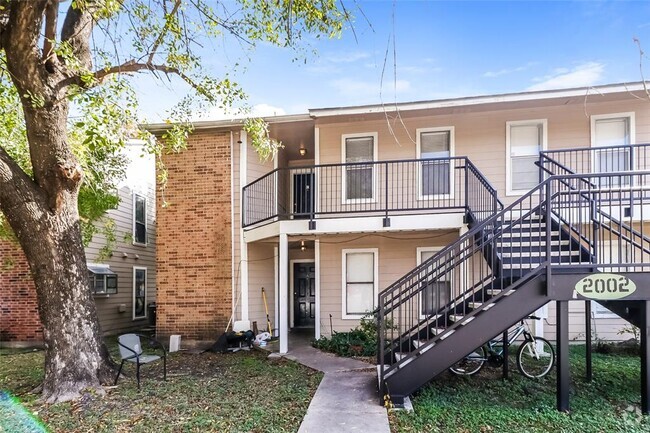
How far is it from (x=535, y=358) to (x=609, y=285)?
292cm

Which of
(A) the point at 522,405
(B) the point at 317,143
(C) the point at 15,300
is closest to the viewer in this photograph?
(A) the point at 522,405

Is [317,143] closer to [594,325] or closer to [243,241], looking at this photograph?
[243,241]

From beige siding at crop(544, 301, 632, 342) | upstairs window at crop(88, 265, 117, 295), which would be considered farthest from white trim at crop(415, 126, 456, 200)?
upstairs window at crop(88, 265, 117, 295)

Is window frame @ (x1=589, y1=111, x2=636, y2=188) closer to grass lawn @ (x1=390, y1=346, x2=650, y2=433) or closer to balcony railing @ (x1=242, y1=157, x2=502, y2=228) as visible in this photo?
balcony railing @ (x1=242, y1=157, x2=502, y2=228)

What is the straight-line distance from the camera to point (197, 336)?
372 inches

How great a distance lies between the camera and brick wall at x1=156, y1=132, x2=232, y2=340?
31.2ft

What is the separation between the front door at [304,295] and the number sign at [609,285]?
7.50 m

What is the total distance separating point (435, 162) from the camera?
8.91 metres

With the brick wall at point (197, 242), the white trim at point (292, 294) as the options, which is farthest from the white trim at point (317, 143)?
the white trim at point (292, 294)

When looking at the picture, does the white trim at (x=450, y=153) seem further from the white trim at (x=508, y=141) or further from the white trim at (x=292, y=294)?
the white trim at (x=292, y=294)

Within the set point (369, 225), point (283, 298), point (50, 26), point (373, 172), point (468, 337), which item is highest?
point (50, 26)

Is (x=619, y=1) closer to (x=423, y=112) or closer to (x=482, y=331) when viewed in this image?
(x=423, y=112)

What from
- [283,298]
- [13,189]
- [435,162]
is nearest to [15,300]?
[13,189]

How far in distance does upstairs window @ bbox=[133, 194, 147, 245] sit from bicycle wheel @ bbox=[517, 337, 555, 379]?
12172mm
